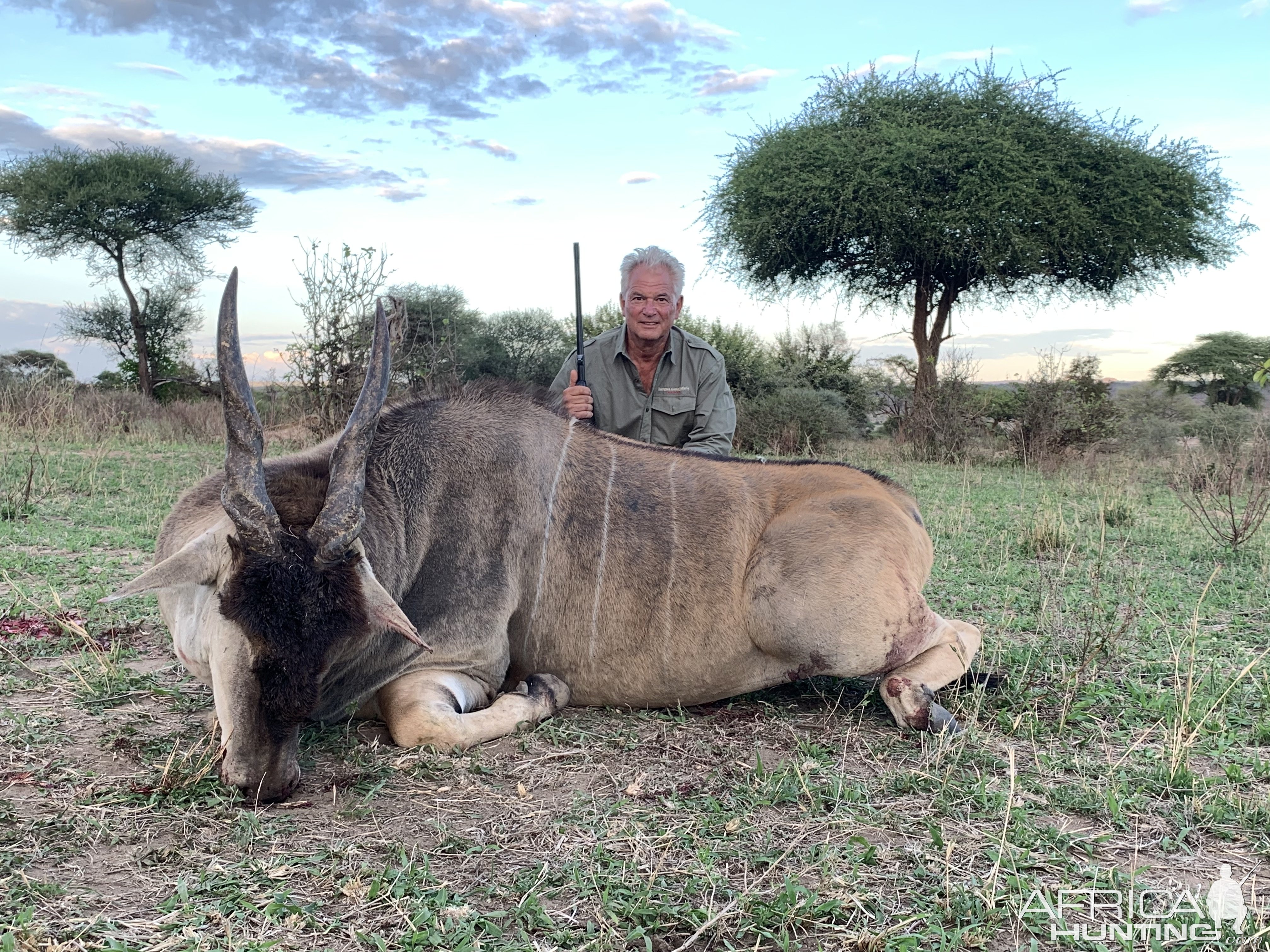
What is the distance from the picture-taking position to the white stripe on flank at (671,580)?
3.92 m

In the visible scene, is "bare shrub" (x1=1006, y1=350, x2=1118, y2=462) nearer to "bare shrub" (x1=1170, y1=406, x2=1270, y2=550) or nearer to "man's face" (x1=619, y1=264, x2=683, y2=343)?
"bare shrub" (x1=1170, y1=406, x2=1270, y2=550)

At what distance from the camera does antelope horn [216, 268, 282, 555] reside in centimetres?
288

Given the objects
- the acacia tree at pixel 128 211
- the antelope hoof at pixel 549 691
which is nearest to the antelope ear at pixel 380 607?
the antelope hoof at pixel 549 691

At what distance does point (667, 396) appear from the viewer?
6.15 metres

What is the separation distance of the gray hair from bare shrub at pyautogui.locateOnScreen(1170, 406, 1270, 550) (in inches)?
171

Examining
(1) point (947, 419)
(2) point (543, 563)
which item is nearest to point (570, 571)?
(2) point (543, 563)

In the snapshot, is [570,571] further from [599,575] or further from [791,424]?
[791,424]

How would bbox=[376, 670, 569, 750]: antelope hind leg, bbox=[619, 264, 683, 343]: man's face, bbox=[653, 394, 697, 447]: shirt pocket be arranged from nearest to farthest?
bbox=[376, 670, 569, 750]: antelope hind leg
bbox=[619, 264, 683, 343]: man's face
bbox=[653, 394, 697, 447]: shirt pocket

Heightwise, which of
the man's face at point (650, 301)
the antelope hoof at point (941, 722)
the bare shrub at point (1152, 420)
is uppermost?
the man's face at point (650, 301)

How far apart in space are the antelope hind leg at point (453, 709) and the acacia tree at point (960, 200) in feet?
55.8

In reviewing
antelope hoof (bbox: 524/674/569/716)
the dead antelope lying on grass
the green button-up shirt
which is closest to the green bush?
the green button-up shirt

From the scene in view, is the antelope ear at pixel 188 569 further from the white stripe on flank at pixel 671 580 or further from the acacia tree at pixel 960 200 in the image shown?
the acacia tree at pixel 960 200

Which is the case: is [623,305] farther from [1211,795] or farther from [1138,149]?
[1138,149]

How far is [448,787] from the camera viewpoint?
3102 mm
